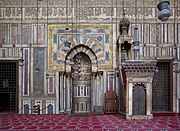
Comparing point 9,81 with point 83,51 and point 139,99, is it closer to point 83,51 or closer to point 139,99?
point 83,51

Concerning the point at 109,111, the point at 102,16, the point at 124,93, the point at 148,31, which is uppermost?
the point at 102,16

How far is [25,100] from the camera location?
10.8 metres

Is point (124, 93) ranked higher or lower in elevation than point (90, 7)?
lower

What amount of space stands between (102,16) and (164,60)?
342 cm

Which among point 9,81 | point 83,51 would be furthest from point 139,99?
point 9,81

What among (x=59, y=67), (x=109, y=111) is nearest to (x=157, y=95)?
(x=109, y=111)

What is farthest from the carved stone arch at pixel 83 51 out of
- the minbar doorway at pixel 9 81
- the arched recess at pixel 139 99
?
the arched recess at pixel 139 99

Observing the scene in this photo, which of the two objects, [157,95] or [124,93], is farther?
[157,95]

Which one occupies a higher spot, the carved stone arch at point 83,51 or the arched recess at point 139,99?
the carved stone arch at point 83,51

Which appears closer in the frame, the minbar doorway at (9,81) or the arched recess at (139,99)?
the arched recess at (139,99)

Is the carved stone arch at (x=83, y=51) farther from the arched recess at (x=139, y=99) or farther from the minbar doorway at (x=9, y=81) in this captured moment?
the arched recess at (x=139, y=99)

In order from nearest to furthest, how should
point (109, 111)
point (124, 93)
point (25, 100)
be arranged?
point (124, 93), point (109, 111), point (25, 100)

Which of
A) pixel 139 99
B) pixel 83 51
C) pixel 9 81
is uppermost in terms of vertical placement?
pixel 83 51

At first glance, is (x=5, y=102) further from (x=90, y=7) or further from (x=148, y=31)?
(x=148, y=31)
